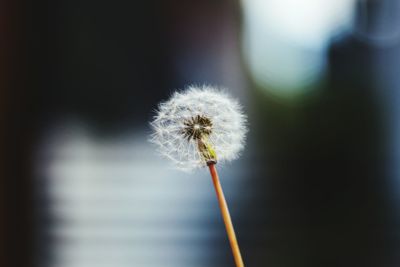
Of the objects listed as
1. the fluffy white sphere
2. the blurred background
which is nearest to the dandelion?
the fluffy white sphere

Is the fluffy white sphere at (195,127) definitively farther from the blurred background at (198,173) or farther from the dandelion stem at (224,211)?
the blurred background at (198,173)

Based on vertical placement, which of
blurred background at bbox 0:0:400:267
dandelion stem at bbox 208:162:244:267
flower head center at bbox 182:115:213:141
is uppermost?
blurred background at bbox 0:0:400:267

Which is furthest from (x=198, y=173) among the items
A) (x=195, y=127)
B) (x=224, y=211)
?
(x=224, y=211)

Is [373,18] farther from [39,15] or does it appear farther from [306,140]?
[39,15]

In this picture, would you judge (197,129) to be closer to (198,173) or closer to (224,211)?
(224,211)

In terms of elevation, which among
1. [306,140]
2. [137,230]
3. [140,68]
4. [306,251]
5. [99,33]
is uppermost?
[99,33]

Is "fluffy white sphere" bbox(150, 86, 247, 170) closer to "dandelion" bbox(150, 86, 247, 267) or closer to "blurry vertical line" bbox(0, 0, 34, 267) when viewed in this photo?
"dandelion" bbox(150, 86, 247, 267)

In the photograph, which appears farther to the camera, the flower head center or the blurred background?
the blurred background

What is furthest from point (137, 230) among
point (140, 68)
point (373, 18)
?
point (373, 18)

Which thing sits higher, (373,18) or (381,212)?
(373,18)
